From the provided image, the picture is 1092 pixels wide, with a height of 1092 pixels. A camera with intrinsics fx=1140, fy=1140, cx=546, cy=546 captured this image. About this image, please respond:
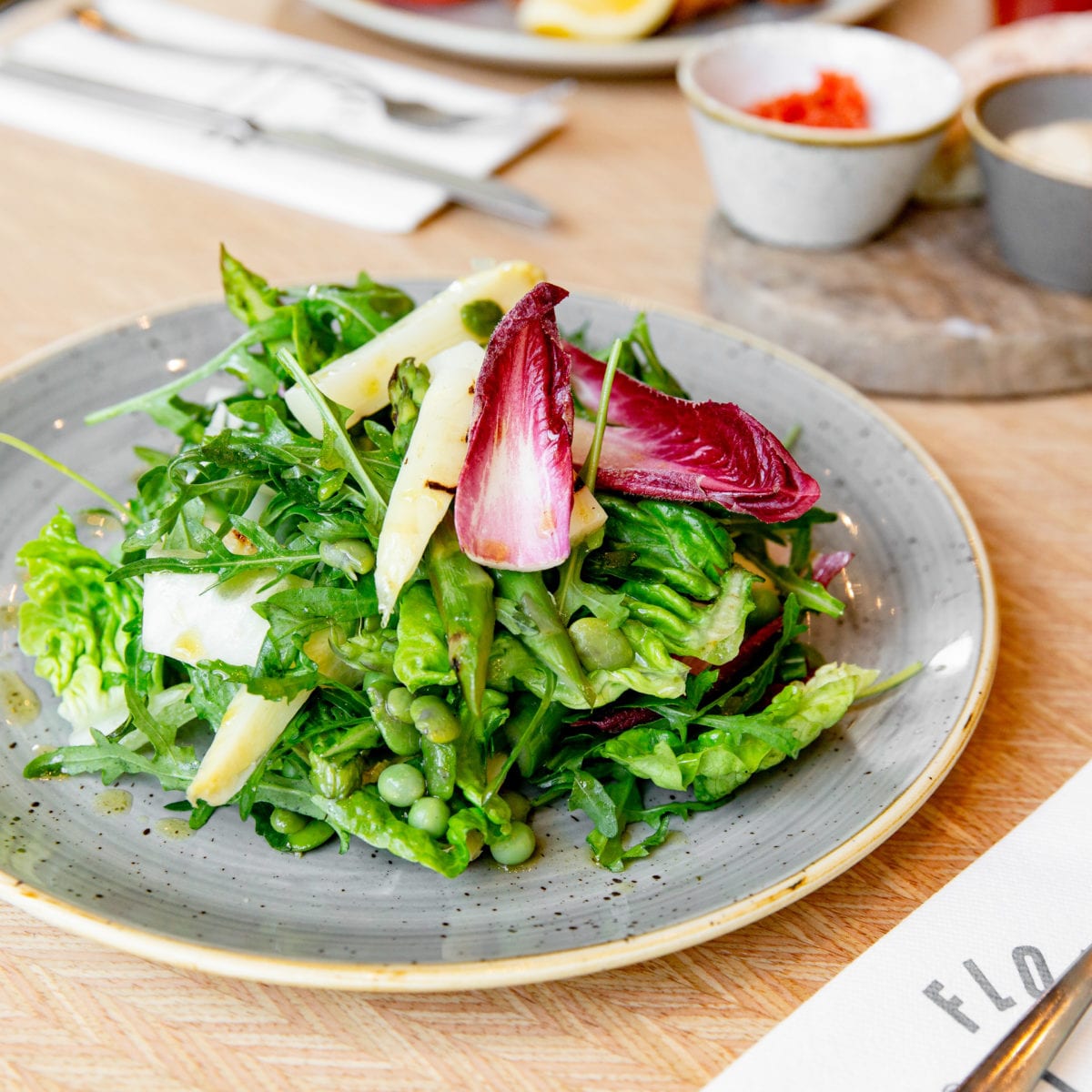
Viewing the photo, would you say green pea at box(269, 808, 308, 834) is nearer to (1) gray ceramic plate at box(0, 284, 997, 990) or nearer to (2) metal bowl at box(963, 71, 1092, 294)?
(1) gray ceramic plate at box(0, 284, 997, 990)

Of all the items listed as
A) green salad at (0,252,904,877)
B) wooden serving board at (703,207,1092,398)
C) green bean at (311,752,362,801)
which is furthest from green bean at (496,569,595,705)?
wooden serving board at (703,207,1092,398)

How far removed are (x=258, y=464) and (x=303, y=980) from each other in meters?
0.55

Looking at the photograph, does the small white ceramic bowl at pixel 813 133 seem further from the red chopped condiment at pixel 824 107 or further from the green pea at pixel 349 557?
the green pea at pixel 349 557

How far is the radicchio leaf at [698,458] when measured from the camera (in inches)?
46.3

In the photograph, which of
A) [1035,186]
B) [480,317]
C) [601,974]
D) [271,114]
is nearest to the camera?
[601,974]

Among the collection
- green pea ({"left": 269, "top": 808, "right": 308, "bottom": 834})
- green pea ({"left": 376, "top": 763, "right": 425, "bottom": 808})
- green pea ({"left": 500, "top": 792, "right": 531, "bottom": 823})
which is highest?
green pea ({"left": 376, "top": 763, "right": 425, "bottom": 808})

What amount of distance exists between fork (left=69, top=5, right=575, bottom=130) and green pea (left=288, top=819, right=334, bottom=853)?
1.85 metres

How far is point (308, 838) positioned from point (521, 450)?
0.43m

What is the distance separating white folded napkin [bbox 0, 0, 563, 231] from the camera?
2352 millimetres

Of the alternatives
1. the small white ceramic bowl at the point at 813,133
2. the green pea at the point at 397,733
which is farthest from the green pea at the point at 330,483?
the small white ceramic bowl at the point at 813,133

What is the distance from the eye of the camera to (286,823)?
1.10m

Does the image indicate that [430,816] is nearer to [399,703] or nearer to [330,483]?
[399,703]

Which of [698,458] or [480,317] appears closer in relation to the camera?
[698,458]

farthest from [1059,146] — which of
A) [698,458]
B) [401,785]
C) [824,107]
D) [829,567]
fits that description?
[401,785]
